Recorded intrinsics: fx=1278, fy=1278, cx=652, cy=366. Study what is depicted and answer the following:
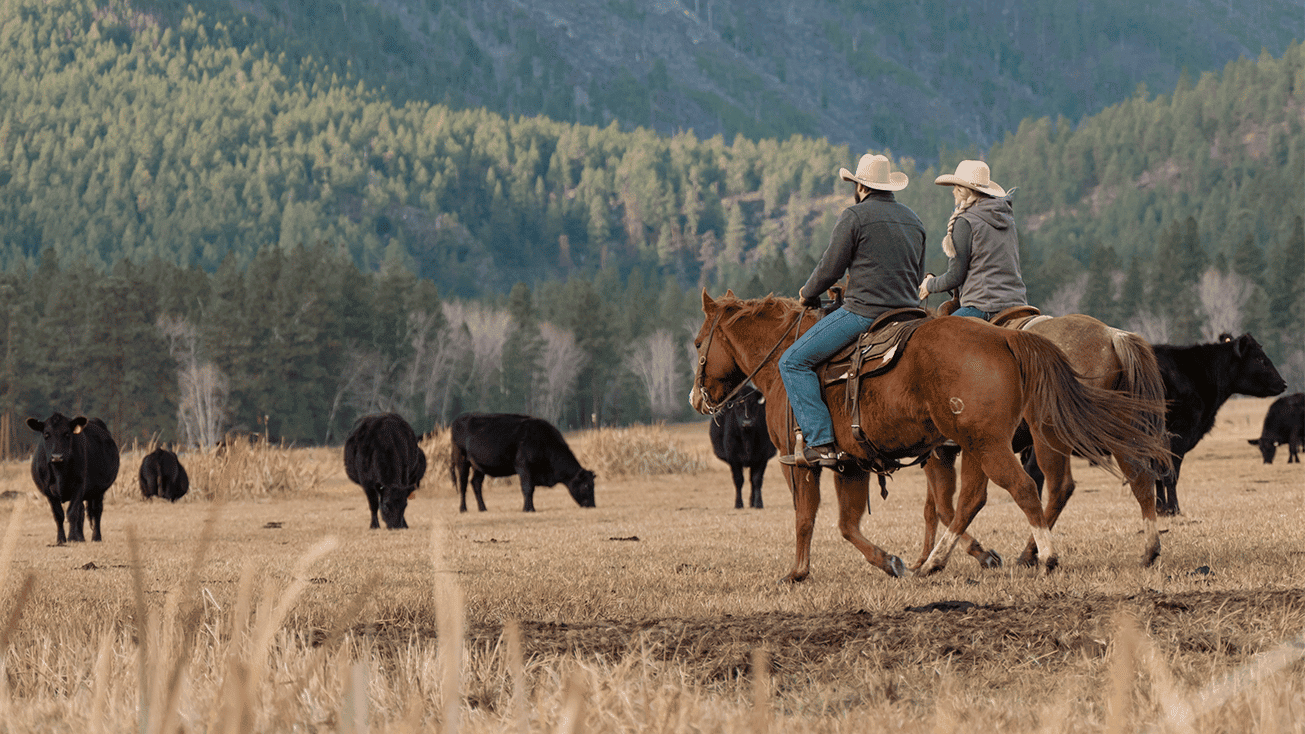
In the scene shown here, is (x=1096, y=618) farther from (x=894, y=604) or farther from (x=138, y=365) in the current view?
(x=138, y=365)

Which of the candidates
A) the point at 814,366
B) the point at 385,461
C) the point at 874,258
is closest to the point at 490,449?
the point at 385,461

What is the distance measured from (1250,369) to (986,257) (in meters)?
6.25

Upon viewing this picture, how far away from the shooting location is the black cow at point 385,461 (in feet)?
57.4

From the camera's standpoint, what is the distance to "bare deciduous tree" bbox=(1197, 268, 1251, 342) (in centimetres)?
12519

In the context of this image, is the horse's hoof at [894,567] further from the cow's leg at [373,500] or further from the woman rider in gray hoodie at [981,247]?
the cow's leg at [373,500]

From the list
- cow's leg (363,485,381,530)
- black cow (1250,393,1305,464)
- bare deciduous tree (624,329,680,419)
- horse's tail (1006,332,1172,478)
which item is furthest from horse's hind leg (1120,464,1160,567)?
bare deciduous tree (624,329,680,419)

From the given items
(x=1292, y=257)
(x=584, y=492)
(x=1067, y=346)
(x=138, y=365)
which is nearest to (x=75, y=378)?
(x=138, y=365)

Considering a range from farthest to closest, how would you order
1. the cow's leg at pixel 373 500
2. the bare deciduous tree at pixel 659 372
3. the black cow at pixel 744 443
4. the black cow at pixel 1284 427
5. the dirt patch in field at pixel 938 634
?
the bare deciduous tree at pixel 659 372 < the black cow at pixel 1284 427 < the black cow at pixel 744 443 < the cow's leg at pixel 373 500 < the dirt patch in field at pixel 938 634

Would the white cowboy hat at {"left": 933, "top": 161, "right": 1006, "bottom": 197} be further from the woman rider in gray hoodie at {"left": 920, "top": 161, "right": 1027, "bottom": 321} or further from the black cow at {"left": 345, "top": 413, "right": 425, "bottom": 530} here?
the black cow at {"left": 345, "top": 413, "right": 425, "bottom": 530}

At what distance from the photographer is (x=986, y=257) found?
9.82 m

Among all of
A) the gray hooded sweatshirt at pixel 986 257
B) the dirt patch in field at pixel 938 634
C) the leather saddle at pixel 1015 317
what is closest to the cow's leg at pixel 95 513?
the dirt patch in field at pixel 938 634

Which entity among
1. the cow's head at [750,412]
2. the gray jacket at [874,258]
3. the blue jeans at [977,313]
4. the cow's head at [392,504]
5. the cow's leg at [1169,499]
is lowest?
the cow's leg at [1169,499]

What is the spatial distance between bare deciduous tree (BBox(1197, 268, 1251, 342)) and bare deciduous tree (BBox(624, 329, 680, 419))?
54.1 metres

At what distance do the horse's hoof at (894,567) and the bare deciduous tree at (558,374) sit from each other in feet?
409
